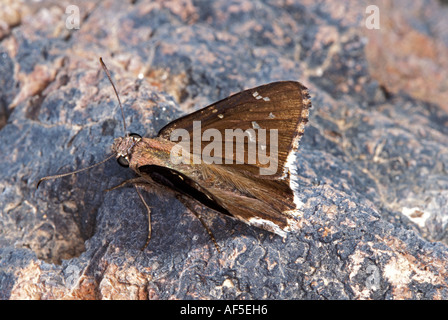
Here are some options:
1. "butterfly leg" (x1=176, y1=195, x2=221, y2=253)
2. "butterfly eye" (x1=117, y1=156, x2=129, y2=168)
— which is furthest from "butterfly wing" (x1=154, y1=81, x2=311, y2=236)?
"butterfly eye" (x1=117, y1=156, x2=129, y2=168)

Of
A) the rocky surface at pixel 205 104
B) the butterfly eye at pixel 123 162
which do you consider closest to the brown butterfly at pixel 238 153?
the butterfly eye at pixel 123 162

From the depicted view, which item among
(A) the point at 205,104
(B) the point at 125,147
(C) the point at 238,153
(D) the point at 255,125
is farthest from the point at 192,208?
(A) the point at 205,104

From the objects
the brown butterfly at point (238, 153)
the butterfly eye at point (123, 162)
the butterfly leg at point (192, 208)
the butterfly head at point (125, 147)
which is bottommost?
the butterfly leg at point (192, 208)

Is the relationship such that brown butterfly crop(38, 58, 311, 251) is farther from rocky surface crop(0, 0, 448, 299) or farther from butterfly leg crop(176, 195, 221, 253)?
rocky surface crop(0, 0, 448, 299)

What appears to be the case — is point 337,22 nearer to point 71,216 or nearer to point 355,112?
point 355,112

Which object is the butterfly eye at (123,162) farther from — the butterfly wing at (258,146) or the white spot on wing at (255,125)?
the white spot on wing at (255,125)
